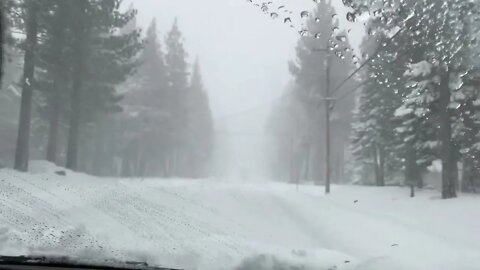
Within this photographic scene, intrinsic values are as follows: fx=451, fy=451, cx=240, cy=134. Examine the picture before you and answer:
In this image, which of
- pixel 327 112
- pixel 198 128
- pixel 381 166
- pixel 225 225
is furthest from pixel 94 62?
pixel 381 166

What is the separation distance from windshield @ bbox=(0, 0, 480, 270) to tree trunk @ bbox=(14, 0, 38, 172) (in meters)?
0.01

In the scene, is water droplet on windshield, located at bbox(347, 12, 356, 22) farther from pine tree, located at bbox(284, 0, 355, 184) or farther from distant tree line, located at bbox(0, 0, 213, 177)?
distant tree line, located at bbox(0, 0, 213, 177)

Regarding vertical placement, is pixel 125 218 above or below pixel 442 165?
below

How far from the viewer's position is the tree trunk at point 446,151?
4438mm

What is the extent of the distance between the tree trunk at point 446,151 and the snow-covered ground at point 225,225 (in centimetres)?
16

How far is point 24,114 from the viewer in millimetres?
4855

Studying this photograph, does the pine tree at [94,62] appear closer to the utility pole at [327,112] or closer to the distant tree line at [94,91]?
the distant tree line at [94,91]

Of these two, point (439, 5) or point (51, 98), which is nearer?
point (439, 5)

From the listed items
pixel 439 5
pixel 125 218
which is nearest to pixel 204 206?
pixel 125 218

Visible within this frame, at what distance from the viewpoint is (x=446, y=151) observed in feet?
15.7

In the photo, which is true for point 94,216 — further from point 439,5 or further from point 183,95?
point 439,5

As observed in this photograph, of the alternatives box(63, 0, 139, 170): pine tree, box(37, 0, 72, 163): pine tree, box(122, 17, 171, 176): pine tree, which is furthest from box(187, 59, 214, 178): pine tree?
box(37, 0, 72, 163): pine tree

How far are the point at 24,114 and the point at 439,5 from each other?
4282 mm

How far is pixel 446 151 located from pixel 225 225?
2.47m
